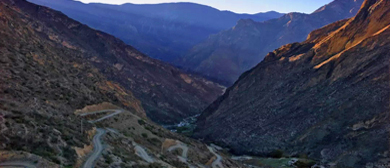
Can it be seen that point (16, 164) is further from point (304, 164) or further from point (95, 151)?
point (304, 164)

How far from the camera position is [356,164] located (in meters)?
43.2

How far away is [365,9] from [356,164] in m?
47.3

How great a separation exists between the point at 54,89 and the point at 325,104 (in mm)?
46938

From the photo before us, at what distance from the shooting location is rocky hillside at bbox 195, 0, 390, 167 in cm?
4878

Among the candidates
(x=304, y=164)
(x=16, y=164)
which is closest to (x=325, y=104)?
(x=304, y=164)

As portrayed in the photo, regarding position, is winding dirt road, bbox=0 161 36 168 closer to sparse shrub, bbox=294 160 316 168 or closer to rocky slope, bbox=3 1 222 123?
sparse shrub, bbox=294 160 316 168

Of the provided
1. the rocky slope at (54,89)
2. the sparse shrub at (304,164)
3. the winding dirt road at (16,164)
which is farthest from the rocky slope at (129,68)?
the winding dirt road at (16,164)

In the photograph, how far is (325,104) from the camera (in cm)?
6069

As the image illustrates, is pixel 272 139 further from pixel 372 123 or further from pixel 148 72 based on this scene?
pixel 148 72

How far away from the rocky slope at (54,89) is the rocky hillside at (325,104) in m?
25.1

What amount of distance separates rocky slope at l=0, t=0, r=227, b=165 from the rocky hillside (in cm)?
2509

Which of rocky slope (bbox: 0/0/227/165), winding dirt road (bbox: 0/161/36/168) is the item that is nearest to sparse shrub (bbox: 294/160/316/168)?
rocky slope (bbox: 0/0/227/165)

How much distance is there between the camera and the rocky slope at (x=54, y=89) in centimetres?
1869

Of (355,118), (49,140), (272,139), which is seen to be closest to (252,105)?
(272,139)
